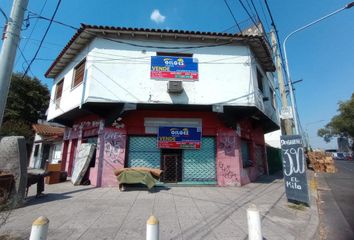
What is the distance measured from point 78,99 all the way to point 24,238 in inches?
296

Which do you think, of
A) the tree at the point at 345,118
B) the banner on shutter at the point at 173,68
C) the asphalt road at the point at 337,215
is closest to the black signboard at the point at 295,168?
the asphalt road at the point at 337,215

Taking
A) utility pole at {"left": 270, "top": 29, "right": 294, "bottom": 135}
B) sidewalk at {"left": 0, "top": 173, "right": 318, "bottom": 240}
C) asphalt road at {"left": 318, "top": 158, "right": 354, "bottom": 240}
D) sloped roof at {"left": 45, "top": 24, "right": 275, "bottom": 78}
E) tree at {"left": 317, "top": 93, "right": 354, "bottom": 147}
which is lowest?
asphalt road at {"left": 318, "top": 158, "right": 354, "bottom": 240}

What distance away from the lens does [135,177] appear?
355 inches

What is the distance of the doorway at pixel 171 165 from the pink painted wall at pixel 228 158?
1895 millimetres

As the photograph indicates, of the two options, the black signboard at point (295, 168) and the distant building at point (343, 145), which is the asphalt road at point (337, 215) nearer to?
A: the black signboard at point (295, 168)

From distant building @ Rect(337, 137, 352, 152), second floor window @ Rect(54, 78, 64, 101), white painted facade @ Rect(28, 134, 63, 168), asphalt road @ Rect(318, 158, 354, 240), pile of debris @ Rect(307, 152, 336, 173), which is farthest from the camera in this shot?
distant building @ Rect(337, 137, 352, 152)

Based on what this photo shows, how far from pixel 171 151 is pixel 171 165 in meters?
0.69

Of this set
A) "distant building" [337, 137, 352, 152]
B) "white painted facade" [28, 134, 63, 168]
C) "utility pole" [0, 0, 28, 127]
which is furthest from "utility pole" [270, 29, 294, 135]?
"distant building" [337, 137, 352, 152]

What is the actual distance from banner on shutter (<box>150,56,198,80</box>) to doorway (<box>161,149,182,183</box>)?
3688 millimetres

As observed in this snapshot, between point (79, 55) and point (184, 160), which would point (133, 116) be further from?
point (79, 55)

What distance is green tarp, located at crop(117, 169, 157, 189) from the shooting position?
29.3ft

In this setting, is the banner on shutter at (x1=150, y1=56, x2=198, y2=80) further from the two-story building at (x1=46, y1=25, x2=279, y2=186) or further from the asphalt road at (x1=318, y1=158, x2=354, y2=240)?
the asphalt road at (x1=318, y1=158, x2=354, y2=240)

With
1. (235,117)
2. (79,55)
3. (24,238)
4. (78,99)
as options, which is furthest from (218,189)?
(79,55)

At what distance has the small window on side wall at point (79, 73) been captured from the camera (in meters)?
11.3
